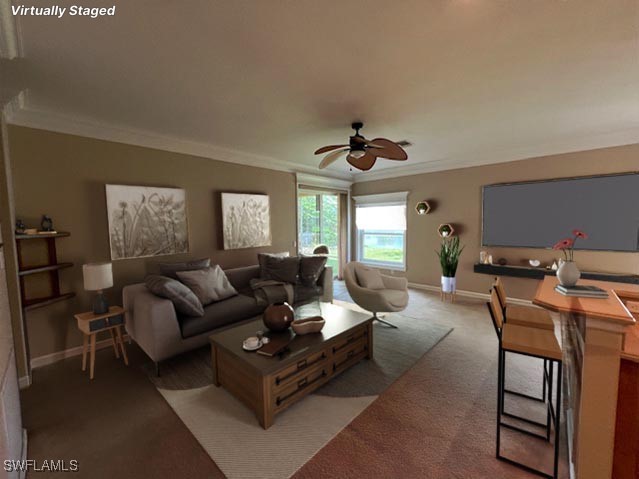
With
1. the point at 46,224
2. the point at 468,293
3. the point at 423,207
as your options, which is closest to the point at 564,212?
the point at 468,293

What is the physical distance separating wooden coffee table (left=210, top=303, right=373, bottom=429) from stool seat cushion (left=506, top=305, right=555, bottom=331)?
116 centimetres

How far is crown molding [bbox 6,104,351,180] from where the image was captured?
2549 mm

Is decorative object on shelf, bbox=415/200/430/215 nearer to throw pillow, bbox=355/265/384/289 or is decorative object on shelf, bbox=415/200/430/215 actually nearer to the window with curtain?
the window with curtain

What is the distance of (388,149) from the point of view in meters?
2.63

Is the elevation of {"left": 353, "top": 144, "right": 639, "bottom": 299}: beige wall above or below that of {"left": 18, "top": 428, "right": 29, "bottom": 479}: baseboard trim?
above

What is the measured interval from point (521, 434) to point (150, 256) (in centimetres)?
396

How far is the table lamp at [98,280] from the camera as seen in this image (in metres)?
2.52

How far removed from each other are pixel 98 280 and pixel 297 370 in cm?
210

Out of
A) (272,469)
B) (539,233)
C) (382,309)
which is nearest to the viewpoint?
(272,469)

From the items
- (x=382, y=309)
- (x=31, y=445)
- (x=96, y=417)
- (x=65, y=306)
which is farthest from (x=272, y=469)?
(x=65, y=306)

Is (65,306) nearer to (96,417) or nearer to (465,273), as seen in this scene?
(96,417)

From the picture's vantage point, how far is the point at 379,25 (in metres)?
1.52

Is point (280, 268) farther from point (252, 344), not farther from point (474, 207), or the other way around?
point (474, 207)

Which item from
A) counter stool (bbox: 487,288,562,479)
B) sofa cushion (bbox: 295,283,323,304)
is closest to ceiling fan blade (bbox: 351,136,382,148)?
counter stool (bbox: 487,288,562,479)
